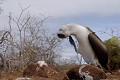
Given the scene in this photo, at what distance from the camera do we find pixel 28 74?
12.3 ft

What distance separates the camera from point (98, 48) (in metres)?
3.88

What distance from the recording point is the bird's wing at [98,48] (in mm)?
3772

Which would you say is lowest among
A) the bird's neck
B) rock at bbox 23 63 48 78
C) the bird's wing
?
rock at bbox 23 63 48 78

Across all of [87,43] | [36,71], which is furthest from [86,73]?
[36,71]

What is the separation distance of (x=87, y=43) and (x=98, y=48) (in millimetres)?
189

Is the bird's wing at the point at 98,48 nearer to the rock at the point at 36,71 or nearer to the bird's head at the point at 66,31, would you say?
the bird's head at the point at 66,31

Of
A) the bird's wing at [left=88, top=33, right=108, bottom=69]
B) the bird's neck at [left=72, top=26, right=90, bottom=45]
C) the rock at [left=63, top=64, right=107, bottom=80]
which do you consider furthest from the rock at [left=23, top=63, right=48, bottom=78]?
the bird's wing at [left=88, top=33, right=108, bottom=69]

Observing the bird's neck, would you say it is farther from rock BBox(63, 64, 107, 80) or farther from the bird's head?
rock BBox(63, 64, 107, 80)

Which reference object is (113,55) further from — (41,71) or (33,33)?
A: (33,33)

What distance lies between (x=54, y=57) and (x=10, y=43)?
104 cm

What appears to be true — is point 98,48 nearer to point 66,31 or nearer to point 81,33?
point 81,33

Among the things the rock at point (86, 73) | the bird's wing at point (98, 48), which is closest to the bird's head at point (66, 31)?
the bird's wing at point (98, 48)

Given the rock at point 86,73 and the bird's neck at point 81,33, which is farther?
the bird's neck at point 81,33

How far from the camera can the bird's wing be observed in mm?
3772
